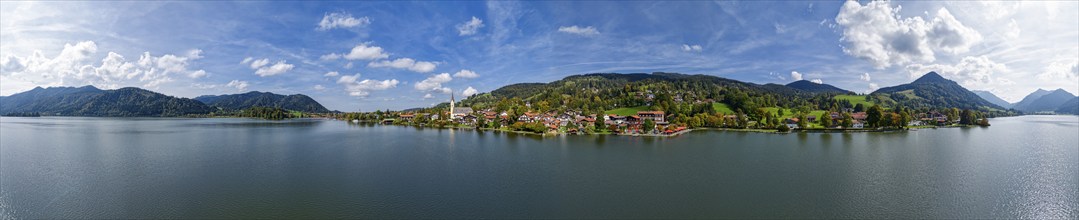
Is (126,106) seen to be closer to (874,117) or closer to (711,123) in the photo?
(711,123)

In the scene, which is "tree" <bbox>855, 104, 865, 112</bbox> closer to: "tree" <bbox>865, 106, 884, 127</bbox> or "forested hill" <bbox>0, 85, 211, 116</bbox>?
"tree" <bbox>865, 106, 884, 127</bbox>

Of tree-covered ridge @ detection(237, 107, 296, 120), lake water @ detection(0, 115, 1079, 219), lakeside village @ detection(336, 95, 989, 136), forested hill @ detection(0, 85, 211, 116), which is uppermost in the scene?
forested hill @ detection(0, 85, 211, 116)

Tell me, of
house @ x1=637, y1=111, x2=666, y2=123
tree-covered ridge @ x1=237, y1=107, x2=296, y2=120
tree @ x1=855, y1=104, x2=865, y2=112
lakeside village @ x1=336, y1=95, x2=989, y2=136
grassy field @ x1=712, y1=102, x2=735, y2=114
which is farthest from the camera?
tree-covered ridge @ x1=237, y1=107, x2=296, y2=120

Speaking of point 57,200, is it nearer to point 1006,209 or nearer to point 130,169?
point 130,169

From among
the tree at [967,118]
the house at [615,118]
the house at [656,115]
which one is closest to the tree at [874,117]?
the tree at [967,118]

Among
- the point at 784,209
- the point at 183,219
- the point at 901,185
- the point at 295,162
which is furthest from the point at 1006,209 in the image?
the point at 295,162

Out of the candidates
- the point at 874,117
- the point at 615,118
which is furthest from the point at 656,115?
the point at 874,117

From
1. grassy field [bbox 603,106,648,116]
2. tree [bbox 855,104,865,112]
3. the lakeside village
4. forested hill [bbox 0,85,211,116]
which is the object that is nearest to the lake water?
the lakeside village

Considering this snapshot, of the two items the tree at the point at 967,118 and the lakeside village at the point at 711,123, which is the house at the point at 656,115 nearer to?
the lakeside village at the point at 711,123
